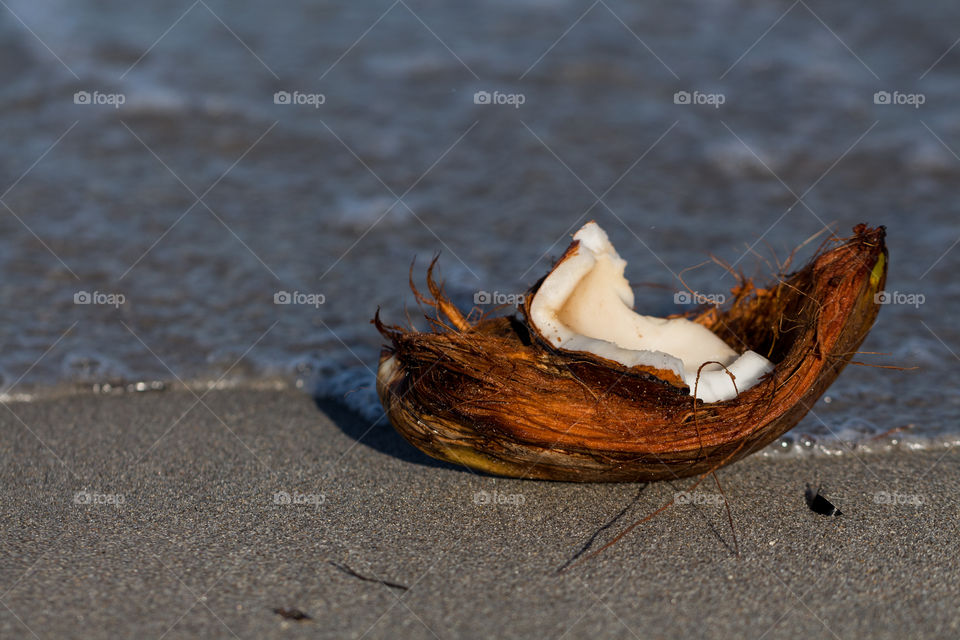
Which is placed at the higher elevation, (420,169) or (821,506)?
(420,169)

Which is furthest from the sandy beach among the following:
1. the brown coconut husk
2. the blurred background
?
the blurred background

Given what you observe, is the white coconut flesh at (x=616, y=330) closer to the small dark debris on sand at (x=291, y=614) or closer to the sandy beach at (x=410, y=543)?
the sandy beach at (x=410, y=543)

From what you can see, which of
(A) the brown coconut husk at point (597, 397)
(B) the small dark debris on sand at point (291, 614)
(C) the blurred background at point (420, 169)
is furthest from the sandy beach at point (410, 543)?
(C) the blurred background at point (420, 169)

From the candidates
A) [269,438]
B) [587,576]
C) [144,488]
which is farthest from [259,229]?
[587,576]

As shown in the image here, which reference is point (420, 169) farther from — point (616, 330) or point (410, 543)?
point (410, 543)

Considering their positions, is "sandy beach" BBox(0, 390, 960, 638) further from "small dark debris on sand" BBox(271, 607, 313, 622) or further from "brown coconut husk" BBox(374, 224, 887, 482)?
"brown coconut husk" BBox(374, 224, 887, 482)

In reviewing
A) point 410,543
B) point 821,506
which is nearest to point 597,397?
point 410,543
